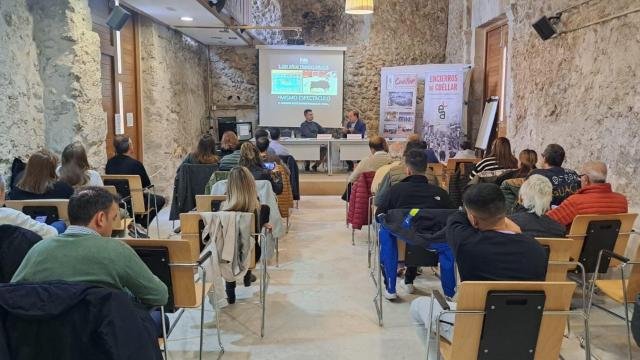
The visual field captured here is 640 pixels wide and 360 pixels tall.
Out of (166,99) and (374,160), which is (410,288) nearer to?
(374,160)

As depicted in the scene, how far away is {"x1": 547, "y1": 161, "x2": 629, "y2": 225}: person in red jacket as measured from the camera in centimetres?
355

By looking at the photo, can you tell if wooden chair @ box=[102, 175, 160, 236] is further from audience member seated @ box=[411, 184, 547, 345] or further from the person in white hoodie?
audience member seated @ box=[411, 184, 547, 345]

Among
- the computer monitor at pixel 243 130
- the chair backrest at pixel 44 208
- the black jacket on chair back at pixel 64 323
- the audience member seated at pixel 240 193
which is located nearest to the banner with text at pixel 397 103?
the computer monitor at pixel 243 130

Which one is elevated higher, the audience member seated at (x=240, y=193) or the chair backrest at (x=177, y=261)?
the audience member seated at (x=240, y=193)

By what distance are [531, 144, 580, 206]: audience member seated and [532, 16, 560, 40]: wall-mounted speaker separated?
2.61 metres

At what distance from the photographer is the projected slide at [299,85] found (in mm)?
11531

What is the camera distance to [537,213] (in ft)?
10.5

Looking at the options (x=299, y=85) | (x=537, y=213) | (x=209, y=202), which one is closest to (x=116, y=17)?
(x=209, y=202)

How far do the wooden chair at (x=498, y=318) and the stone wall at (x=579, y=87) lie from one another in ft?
9.77

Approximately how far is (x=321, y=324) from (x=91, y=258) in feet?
6.69

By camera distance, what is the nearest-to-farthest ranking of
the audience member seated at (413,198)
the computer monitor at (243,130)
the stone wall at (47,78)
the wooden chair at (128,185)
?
the audience member seated at (413,198), the stone wall at (47,78), the wooden chair at (128,185), the computer monitor at (243,130)

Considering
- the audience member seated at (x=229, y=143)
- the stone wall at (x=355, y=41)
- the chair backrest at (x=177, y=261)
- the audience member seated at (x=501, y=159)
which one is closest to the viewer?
the chair backrest at (x=177, y=261)

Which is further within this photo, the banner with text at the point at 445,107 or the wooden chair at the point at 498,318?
the banner with text at the point at 445,107

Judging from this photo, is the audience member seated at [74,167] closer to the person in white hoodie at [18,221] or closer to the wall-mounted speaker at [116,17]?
the person in white hoodie at [18,221]
